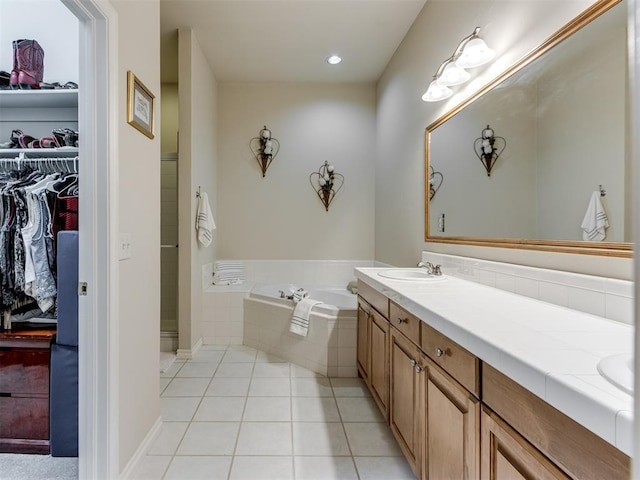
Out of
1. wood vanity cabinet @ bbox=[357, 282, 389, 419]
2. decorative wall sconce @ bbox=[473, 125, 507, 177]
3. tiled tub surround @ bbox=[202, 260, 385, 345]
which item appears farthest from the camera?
tiled tub surround @ bbox=[202, 260, 385, 345]

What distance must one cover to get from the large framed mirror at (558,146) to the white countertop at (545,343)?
0.29 meters

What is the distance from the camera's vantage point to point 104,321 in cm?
127

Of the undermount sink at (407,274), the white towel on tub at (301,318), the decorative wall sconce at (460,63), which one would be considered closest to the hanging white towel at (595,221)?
the undermount sink at (407,274)

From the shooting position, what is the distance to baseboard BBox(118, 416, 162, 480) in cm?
140

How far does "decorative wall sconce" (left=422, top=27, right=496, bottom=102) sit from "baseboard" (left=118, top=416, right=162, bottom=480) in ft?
8.52

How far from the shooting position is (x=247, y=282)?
12.0ft

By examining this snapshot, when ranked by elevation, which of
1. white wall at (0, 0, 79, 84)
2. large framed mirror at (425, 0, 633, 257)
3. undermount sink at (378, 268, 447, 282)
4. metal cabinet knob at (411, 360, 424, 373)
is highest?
white wall at (0, 0, 79, 84)

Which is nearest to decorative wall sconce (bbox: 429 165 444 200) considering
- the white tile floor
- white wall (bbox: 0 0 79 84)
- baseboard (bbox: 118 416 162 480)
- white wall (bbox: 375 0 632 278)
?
white wall (bbox: 375 0 632 278)

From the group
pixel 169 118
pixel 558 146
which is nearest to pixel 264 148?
pixel 169 118

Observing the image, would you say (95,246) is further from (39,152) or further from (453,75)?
(453,75)

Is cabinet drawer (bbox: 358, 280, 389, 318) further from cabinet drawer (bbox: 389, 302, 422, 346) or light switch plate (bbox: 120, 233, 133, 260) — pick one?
light switch plate (bbox: 120, 233, 133, 260)

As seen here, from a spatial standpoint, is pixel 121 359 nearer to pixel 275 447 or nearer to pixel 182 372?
pixel 275 447

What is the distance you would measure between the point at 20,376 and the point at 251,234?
2.45 metres

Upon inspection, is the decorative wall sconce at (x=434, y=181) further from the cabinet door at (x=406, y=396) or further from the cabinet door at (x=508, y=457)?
the cabinet door at (x=508, y=457)
